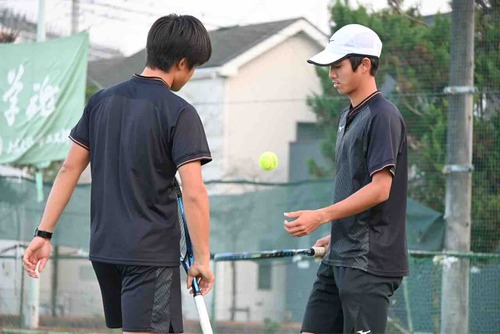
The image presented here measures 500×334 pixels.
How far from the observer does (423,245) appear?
28.8ft

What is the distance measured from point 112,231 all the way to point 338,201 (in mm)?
934

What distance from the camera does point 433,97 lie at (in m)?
9.47

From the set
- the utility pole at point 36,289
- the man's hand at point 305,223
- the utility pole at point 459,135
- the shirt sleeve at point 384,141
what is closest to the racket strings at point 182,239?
the man's hand at point 305,223

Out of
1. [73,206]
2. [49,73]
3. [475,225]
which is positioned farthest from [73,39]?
[475,225]

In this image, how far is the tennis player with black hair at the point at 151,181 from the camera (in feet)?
11.8

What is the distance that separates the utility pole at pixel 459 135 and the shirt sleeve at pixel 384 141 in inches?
174

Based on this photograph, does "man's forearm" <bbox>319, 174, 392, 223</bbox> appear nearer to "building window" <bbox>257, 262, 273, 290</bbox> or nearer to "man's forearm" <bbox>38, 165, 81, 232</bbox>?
"man's forearm" <bbox>38, 165, 81, 232</bbox>

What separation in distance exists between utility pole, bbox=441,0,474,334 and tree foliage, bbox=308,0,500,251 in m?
0.31

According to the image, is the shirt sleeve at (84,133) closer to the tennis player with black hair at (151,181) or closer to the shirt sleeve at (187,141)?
the tennis player with black hair at (151,181)

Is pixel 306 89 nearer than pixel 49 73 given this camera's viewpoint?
No

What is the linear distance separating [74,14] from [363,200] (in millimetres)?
7489

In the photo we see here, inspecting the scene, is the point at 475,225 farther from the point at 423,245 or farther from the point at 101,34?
the point at 101,34

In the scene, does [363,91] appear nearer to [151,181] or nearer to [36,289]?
[151,181]

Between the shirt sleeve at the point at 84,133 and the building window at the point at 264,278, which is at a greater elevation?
the shirt sleeve at the point at 84,133
